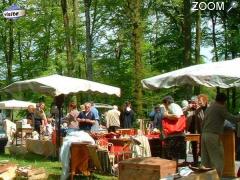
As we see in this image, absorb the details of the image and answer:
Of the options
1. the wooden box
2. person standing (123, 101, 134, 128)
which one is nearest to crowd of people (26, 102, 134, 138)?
person standing (123, 101, 134, 128)

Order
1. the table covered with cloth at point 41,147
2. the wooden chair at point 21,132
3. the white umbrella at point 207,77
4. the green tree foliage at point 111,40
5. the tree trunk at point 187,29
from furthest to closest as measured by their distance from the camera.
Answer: the green tree foliage at point 111,40
the tree trunk at point 187,29
the wooden chair at point 21,132
the table covered with cloth at point 41,147
the white umbrella at point 207,77

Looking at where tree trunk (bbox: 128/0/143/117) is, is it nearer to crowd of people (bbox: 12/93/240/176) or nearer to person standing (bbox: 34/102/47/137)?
person standing (bbox: 34/102/47/137)

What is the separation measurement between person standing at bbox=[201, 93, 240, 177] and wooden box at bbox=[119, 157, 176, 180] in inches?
74.1

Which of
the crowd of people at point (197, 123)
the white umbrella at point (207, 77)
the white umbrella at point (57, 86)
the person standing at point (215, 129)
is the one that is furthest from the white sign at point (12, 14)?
the person standing at point (215, 129)

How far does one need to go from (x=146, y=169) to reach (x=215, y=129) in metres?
2.36

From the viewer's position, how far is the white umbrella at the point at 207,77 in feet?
29.3

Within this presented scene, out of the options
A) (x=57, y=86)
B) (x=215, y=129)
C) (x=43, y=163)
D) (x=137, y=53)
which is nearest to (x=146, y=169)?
(x=215, y=129)

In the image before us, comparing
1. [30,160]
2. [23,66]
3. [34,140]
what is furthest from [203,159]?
[23,66]

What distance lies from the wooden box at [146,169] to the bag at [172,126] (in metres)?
2.89

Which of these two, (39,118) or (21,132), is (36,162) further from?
(39,118)

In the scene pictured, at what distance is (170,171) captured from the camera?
8.06 metres

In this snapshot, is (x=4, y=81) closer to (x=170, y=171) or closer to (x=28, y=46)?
(x=28, y=46)

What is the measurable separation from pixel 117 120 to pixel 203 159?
8775mm

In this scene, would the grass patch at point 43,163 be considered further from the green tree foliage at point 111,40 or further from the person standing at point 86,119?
the green tree foliage at point 111,40
